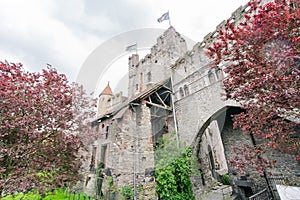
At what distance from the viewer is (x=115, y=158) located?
7.96m

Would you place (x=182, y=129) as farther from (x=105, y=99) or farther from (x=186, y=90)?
(x=105, y=99)

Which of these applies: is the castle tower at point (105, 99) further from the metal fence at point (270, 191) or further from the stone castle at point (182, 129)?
the metal fence at point (270, 191)

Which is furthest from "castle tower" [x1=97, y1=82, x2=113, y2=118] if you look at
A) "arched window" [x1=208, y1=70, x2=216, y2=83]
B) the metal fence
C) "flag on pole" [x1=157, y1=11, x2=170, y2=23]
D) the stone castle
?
the metal fence

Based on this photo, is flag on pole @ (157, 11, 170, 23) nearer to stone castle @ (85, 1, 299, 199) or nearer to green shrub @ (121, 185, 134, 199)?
stone castle @ (85, 1, 299, 199)

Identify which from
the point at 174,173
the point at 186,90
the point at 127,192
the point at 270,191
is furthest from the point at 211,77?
the point at 127,192

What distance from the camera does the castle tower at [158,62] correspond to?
643 inches

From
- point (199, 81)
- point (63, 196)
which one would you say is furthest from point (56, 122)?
point (199, 81)

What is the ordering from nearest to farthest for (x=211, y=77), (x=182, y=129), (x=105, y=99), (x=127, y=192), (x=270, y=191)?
(x=270, y=191) → (x=127, y=192) → (x=211, y=77) → (x=182, y=129) → (x=105, y=99)

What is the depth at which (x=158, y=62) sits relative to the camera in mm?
17781

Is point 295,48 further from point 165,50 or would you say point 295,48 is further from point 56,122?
point 165,50

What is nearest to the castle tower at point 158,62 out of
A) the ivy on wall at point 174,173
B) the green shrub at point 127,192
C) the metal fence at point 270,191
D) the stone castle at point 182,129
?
the stone castle at point 182,129

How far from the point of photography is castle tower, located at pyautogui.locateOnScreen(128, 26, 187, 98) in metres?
16.3

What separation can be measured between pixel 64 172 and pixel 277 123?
19.2ft

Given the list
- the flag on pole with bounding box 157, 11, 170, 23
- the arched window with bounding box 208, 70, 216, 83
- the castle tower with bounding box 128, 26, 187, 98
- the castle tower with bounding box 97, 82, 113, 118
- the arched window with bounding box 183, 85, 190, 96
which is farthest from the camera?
the castle tower with bounding box 97, 82, 113, 118
